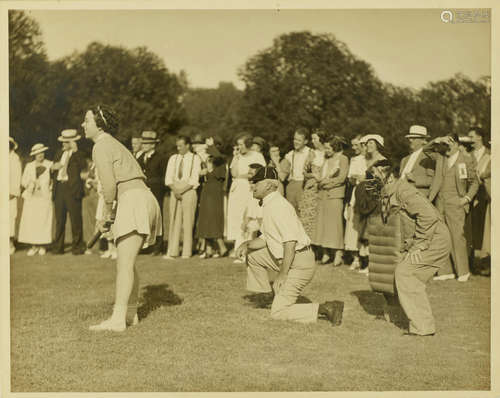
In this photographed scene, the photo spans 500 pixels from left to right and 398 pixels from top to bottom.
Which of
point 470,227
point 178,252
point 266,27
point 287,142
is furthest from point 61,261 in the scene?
point 287,142

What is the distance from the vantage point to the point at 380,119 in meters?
15.4

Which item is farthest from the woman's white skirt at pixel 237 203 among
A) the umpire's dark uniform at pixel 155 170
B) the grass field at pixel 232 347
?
the grass field at pixel 232 347

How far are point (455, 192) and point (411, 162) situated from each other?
810mm

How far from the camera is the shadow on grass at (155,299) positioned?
27.0 ft

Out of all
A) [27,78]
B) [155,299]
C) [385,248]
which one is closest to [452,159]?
[385,248]

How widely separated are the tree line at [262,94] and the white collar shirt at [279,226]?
2.82m

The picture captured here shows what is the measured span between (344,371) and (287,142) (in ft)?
43.3

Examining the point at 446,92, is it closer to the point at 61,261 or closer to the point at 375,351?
the point at 375,351

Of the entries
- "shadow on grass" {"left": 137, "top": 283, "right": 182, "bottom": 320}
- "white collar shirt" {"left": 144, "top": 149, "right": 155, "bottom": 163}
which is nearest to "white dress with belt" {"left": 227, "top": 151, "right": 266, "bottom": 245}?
"white collar shirt" {"left": 144, "top": 149, "right": 155, "bottom": 163}

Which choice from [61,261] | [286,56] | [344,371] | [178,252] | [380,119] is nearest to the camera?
[344,371]

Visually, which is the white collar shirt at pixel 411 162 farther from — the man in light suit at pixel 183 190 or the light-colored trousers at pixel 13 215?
the light-colored trousers at pixel 13 215

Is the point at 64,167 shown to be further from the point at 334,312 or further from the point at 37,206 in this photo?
the point at 334,312

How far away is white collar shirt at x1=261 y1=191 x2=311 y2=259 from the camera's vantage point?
24.7ft

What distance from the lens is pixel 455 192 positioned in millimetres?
10125
